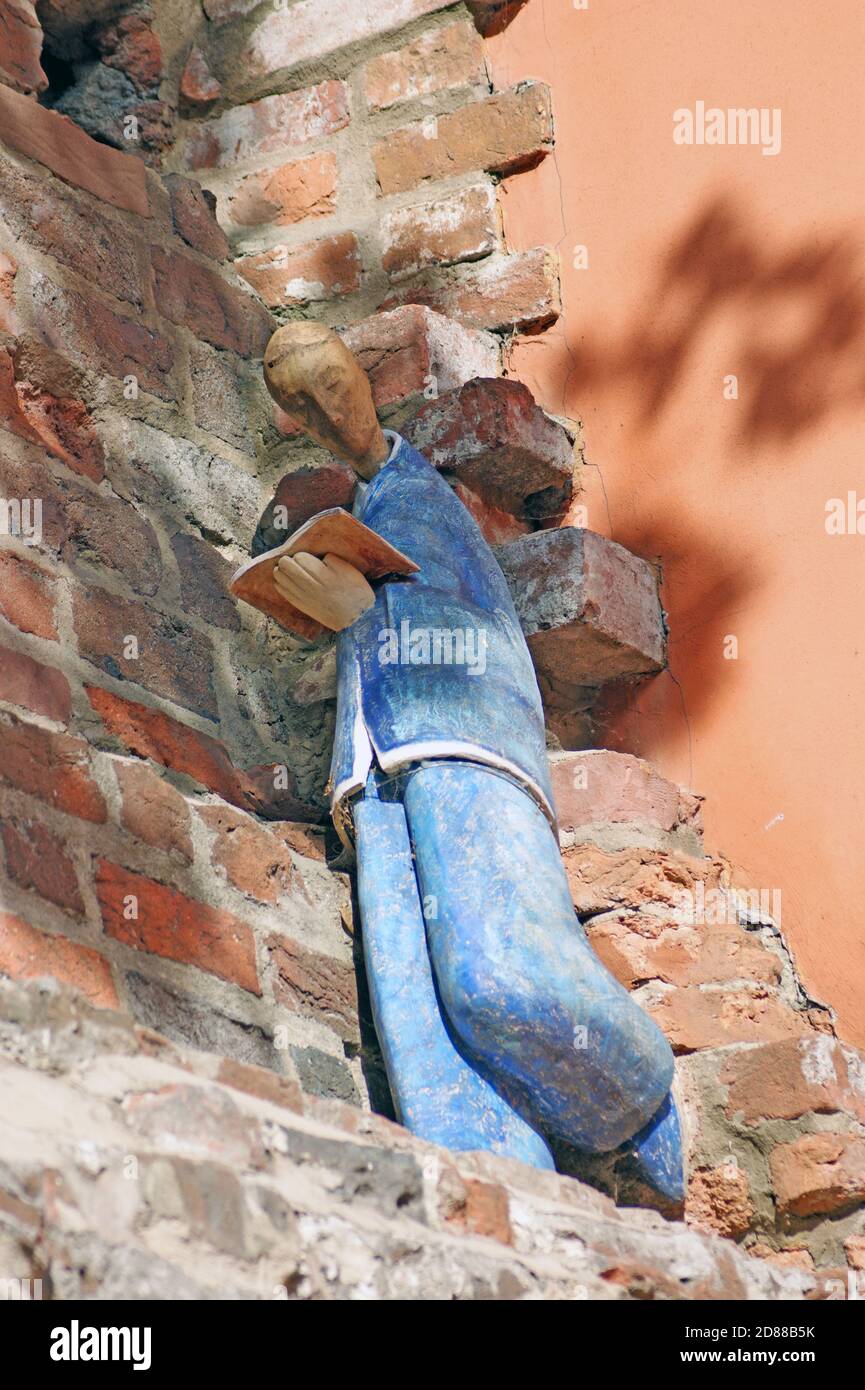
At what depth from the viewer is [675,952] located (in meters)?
2.47

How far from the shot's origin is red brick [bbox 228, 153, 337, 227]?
317cm

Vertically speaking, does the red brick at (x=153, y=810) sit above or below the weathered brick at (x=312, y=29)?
below

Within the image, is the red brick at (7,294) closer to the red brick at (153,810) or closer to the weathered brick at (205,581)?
the weathered brick at (205,581)

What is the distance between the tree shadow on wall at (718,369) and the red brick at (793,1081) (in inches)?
22.3

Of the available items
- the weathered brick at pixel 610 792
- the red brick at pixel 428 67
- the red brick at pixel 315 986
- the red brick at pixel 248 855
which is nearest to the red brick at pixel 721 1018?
the weathered brick at pixel 610 792

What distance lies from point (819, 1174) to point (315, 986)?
63 centimetres

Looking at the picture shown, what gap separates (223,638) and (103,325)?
46 cm

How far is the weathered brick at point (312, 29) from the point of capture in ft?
10.6

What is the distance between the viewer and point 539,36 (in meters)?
3.16

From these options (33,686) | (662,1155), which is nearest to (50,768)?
(33,686)

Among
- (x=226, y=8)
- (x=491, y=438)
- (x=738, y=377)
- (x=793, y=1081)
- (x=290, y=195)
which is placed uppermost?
(x=226, y=8)

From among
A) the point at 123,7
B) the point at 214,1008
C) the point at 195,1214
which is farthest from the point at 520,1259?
the point at 123,7

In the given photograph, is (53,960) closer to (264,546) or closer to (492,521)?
(264,546)

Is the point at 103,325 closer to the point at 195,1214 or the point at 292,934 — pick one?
the point at 292,934
